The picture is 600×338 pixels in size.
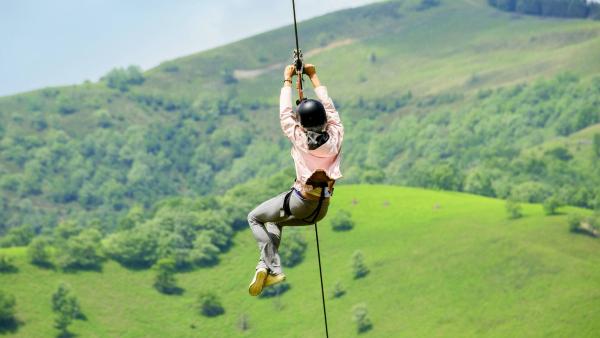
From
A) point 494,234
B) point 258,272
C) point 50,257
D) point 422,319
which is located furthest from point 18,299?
point 258,272

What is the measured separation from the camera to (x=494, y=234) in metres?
193

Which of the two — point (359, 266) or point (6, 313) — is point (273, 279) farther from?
point (359, 266)

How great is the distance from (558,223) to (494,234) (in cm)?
1092

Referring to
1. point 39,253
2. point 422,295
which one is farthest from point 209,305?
point 422,295

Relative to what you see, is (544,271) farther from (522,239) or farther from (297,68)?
(297,68)

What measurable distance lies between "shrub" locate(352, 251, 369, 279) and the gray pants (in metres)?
179

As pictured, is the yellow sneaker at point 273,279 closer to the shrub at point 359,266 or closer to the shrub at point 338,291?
the shrub at point 338,291

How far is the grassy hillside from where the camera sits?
550 ft

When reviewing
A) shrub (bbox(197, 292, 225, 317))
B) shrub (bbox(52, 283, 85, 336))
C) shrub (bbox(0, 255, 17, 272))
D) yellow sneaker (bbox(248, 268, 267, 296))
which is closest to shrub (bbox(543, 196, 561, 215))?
shrub (bbox(197, 292, 225, 317))

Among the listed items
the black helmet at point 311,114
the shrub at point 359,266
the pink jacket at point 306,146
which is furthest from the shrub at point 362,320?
the black helmet at point 311,114

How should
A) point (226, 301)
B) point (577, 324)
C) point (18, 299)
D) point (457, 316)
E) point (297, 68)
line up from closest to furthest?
point (297, 68), point (577, 324), point (457, 316), point (18, 299), point (226, 301)

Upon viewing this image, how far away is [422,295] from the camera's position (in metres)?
180

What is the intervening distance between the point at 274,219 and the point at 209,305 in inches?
7093

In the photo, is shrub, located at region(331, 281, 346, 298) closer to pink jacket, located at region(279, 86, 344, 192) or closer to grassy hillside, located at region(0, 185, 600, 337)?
grassy hillside, located at region(0, 185, 600, 337)
